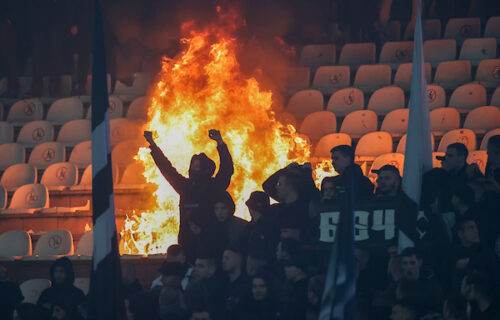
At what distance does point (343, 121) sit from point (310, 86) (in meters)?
1.43

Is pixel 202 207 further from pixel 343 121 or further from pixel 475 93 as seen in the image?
pixel 475 93

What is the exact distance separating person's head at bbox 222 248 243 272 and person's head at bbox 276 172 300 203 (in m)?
0.54

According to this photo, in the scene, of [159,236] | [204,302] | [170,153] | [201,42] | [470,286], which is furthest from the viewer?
[201,42]

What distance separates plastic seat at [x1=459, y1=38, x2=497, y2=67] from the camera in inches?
441

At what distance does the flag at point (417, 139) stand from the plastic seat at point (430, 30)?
703cm

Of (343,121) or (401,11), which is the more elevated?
(401,11)

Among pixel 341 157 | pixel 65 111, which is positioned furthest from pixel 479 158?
pixel 65 111

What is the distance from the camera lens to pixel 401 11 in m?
13.4

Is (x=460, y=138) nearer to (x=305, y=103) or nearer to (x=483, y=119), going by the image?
(x=483, y=119)

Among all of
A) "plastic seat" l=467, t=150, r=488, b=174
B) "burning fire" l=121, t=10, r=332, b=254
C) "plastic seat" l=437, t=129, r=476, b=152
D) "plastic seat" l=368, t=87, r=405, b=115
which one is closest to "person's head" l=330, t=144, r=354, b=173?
"plastic seat" l=467, t=150, r=488, b=174

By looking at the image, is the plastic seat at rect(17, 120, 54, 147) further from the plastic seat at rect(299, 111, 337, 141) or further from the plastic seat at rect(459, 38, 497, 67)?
the plastic seat at rect(459, 38, 497, 67)

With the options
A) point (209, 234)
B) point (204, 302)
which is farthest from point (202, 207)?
point (204, 302)

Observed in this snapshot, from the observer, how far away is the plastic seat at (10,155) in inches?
426

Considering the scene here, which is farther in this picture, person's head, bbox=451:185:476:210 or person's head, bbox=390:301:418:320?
person's head, bbox=451:185:476:210
